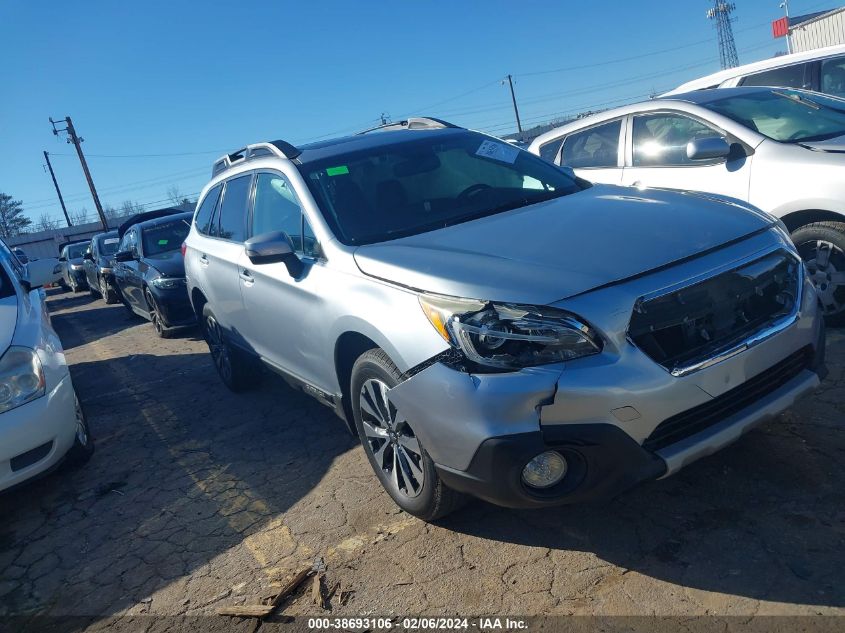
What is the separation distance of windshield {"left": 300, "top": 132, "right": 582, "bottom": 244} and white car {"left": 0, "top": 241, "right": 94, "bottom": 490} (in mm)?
2028

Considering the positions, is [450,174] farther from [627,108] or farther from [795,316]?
[627,108]

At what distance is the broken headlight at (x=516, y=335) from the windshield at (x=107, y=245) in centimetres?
1419

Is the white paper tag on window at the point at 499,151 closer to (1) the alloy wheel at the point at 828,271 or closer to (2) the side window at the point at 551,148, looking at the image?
(1) the alloy wheel at the point at 828,271

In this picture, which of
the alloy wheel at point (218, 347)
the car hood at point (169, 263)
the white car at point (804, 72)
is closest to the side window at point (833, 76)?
the white car at point (804, 72)

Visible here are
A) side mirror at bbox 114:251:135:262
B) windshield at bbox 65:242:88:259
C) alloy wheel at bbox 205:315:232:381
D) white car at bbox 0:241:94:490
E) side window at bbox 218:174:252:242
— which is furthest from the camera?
windshield at bbox 65:242:88:259

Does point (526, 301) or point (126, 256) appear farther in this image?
point (126, 256)

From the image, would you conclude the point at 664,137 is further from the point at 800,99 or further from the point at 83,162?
the point at 83,162

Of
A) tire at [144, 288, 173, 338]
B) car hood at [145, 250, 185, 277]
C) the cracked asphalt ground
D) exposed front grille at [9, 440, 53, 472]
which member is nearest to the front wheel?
tire at [144, 288, 173, 338]

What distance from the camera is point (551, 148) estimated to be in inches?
256

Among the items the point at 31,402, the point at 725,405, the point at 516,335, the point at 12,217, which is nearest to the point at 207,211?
the point at 31,402

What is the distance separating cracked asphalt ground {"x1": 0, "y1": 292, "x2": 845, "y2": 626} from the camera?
2.46 m

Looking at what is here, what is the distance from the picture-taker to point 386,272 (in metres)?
2.93

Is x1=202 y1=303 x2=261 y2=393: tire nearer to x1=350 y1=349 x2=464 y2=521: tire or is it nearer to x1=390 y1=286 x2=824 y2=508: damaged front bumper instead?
x1=350 y1=349 x2=464 y2=521: tire

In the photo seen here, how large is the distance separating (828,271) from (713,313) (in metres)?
2.42
